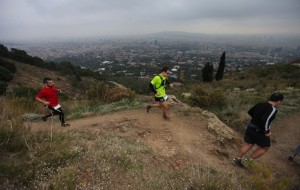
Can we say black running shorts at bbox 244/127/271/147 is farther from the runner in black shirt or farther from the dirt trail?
the dirt trail

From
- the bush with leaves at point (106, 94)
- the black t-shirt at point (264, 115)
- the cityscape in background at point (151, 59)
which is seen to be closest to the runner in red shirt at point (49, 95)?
the bush with leaves at point (106, 94)

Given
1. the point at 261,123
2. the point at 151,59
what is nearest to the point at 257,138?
the point at 261,123

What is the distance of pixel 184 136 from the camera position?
21.9 feet

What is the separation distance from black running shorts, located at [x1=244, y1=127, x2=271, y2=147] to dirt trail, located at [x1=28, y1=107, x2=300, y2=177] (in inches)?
31.0

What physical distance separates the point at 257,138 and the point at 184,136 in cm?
188

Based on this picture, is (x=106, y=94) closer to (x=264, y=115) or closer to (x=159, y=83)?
(x=159, y=83)

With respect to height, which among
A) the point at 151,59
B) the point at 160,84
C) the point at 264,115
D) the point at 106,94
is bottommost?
the point at 151,59

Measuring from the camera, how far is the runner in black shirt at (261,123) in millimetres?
5234

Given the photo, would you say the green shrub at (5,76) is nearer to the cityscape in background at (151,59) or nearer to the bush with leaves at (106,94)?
the bush with leaves at (106,94)

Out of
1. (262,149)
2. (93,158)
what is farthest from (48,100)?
(262,149)

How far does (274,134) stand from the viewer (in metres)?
8.53

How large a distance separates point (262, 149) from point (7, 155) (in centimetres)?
532

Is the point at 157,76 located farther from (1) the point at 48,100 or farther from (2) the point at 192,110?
(1) the point at 48,100

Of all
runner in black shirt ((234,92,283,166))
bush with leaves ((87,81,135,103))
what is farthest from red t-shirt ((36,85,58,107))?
runner in black shirt ((234,92,283,166))
